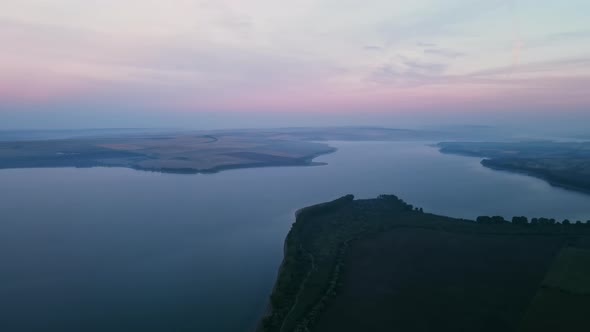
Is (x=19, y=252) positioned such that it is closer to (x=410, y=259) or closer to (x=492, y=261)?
(x=410, y=259)

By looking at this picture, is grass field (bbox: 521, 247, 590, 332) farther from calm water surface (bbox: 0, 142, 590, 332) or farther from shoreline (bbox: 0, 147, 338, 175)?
shoreline (bbox: 0, 147, 338, 175)

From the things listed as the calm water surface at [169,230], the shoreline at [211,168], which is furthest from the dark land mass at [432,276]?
the shoreline at [211,168]

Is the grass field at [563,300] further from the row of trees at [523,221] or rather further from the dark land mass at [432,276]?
the row of trees at [523,221]

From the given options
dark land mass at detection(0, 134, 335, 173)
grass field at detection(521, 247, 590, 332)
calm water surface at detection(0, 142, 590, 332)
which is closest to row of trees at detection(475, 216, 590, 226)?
calm water surface at detection(0, 142, 590, 332)

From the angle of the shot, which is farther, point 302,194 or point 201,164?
point 201,164

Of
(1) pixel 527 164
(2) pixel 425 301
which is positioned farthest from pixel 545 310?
(1) pixel 527 164

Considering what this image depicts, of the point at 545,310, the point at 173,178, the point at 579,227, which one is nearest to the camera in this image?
the point at 545,310

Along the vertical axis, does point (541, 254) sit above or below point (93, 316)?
above
